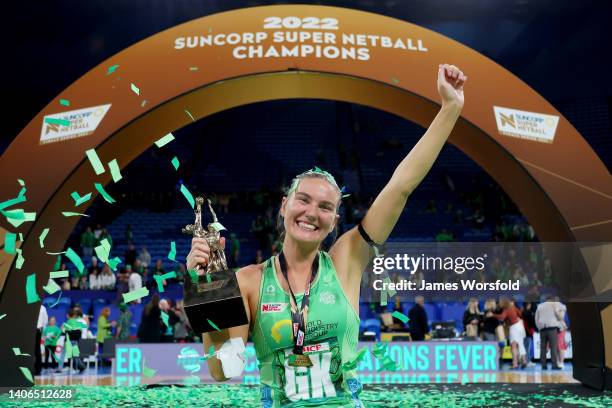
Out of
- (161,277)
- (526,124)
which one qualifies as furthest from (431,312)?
(161,277)

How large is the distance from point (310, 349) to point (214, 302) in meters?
0.47

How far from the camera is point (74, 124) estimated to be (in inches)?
312

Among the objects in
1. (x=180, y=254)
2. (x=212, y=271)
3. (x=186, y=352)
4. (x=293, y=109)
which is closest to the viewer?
(x=212, y=271)

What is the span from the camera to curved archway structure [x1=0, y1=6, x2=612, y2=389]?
7863 millimetres

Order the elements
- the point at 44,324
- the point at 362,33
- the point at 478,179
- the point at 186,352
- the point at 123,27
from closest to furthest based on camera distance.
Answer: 1. the point at 186,352
2. the point at 362,33
3. the point at 44,324
4. the point at 478,179
5. the point at 123,27

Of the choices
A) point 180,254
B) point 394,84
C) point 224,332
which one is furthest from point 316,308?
point 180,254

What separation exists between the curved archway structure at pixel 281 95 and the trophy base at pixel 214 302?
5655 mm

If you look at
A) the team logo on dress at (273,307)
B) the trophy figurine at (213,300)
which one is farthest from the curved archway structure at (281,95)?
the trophy figurine at (213,300)

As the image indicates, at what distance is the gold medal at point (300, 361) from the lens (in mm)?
2719

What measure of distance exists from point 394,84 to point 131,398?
470 cm

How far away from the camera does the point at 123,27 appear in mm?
27672

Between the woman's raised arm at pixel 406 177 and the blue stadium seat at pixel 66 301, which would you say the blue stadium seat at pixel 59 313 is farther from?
the woman's raised arm at pixel 406 177

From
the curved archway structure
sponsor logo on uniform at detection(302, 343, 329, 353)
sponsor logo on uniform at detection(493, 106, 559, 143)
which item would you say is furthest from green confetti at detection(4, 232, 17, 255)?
sponsor logo on uniform at detection(493, 106, 559, 143)

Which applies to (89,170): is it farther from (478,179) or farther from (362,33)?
(478,179)
